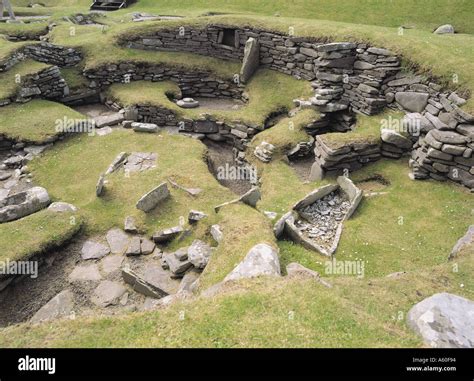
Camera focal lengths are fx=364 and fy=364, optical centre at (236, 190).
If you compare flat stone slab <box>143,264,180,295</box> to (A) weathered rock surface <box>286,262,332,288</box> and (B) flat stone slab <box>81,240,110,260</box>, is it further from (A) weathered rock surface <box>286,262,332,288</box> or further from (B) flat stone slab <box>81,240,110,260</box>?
(A) weathered rock surface <box>286,262,332,288</box>

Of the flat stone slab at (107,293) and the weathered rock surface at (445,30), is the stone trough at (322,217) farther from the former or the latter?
the weathered rock surface at (445,30)

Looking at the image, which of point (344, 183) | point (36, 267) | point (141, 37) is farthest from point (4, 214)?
point (141, 37)

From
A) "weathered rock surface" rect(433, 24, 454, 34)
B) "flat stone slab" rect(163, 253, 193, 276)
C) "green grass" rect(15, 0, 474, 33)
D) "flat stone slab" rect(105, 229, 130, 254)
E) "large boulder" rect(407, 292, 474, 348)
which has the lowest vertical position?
"flat stone slab" rect(105, 229, 130, 254)

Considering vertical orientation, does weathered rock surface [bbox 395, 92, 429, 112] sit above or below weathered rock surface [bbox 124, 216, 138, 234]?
above

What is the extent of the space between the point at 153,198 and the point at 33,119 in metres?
11.8

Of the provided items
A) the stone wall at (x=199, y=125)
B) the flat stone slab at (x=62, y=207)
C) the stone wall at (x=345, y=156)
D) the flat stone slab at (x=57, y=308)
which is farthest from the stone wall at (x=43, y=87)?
the stone wall at (x=345, y=156)

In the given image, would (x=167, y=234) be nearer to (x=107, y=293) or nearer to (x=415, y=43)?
(x=107, y=293)

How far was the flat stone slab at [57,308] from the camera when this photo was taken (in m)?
12.2

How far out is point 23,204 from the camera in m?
16.1

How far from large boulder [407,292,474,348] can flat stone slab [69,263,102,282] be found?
10857mm

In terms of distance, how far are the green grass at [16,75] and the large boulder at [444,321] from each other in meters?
25.6

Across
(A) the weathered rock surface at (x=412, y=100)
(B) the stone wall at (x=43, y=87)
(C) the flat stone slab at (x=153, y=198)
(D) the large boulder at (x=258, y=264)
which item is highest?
(A) the weathered rock surface at (x=412, y=100)

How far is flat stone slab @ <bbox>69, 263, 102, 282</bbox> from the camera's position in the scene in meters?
13.8

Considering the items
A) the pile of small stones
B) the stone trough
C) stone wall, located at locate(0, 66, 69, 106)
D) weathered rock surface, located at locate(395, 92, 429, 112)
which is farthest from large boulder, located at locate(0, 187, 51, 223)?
weathered rock surface, located at locate(395, 92, 429, 112)
